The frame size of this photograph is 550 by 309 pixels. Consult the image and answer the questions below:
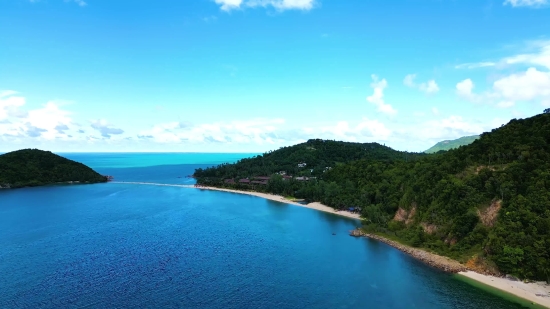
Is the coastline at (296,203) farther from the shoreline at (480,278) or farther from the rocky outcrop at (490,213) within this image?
the rocky outcrop at (490,213)

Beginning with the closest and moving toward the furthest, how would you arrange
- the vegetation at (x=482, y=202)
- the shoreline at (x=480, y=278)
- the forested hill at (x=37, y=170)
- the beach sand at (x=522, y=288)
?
the beach sand at (x=522, y=288) < the shoreline at (x=480, y=278) < the vegetation at (x=482, y=202) < the forested hill at (x=37, y=170)

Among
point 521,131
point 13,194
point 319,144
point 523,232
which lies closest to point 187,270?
point 523,232

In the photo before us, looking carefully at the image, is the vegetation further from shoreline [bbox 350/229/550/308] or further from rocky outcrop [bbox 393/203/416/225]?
shoreline [bbox 350/229/550/308]

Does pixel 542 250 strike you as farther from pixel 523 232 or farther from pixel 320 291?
pixel 320 291

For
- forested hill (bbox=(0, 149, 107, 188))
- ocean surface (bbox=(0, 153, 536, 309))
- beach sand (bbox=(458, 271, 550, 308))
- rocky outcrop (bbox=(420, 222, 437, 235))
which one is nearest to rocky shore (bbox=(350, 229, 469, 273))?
Answer: ocean surface (bbox=(0, 153, 536, 309))

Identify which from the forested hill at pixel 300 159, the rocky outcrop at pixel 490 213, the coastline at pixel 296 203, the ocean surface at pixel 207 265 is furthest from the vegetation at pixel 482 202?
the forested hill at pixel 300 159
